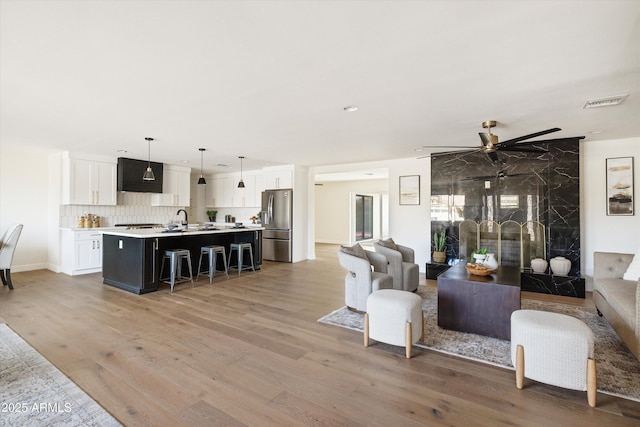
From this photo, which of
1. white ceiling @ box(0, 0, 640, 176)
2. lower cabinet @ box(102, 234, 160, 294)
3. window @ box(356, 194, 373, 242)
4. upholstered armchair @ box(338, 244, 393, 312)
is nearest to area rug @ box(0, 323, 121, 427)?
lower cabinet @ box(102, 234, 160, 294)

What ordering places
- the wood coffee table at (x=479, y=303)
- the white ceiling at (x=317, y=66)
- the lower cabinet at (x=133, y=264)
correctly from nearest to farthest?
1. the white ceiling at (x=317, y=66)
2. the wood coffee table at (x=479, y=303)
3. the lower cabinet at (x=133, y=264)

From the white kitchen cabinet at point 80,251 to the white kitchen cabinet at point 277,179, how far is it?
13.2 ft

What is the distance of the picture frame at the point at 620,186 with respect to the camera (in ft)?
16.3

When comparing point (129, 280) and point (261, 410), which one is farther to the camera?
point (129, 280)

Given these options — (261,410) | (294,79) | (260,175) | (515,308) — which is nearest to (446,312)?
(515,308)

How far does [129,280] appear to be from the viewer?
197 inches

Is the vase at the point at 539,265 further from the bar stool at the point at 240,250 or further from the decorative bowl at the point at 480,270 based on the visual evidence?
the bar stool at the point at 240,250

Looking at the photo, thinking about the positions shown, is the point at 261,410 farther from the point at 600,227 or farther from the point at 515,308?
the point at 600,227

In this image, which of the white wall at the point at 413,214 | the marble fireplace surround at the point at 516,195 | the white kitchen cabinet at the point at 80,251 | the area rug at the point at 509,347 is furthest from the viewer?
the white wall at the point at 413,214

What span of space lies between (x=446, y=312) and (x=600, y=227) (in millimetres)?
3859

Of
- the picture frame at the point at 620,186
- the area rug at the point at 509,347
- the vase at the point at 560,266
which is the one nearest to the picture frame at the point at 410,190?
→ the vase at the point at 560,266

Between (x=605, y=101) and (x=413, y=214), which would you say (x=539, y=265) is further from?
(x=605, y=101)

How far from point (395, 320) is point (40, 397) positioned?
9.03ft

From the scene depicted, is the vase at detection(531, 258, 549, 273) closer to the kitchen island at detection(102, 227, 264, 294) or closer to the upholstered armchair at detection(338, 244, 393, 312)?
the upholstered armchair at detection(338, 244, 393, 312)
